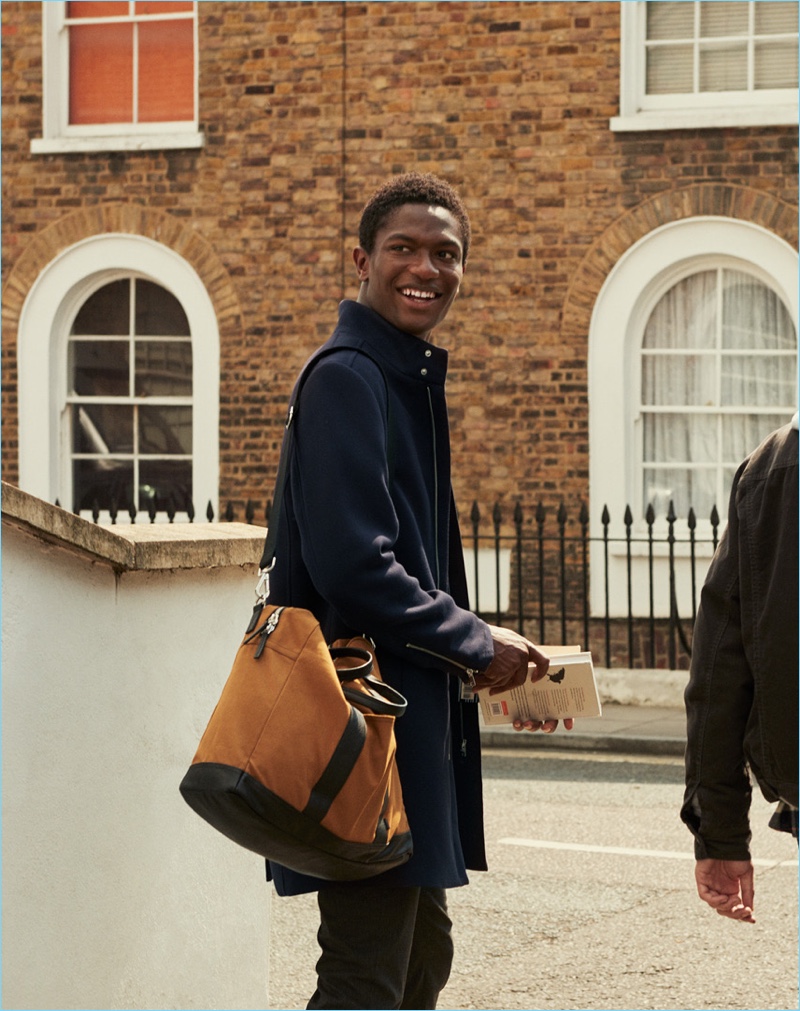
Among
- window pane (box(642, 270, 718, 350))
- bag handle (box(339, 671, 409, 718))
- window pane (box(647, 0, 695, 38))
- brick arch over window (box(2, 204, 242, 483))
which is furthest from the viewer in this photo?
brick arch over window (box(2, 204, 242, 483))

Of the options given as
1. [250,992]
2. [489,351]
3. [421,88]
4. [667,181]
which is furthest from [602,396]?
[250,992]

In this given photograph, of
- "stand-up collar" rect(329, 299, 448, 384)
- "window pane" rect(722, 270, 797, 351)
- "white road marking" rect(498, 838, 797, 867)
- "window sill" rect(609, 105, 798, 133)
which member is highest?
"window sill" rect(609, 105, 798, 133)

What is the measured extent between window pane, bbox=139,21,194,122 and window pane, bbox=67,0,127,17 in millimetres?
283

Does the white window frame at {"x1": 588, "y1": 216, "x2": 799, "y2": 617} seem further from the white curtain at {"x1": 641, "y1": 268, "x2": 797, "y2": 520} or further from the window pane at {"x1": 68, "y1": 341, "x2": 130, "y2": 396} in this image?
the window pane at {"x1": 68, "y1": 341, "x2": 130, "y2": 396}

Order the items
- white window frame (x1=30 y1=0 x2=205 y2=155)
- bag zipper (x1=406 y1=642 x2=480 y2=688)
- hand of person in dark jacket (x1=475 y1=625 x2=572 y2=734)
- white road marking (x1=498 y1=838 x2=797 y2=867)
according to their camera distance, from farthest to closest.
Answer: white window frame (x1=30 y1=0 x2=205 y2=155) < white road marking (x1=498 y1=838 x2=797 y2=867) < hand of person in dark jacket (x1=475 y1=625 x2=572 y2=734) < bag zipper (x1=406 y1=642 x2=480 y2=688)

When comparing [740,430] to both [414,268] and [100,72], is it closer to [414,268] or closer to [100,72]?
[100,72]

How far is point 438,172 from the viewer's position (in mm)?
12461

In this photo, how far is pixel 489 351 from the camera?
12.4m

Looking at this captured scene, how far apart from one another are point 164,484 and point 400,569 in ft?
35.6

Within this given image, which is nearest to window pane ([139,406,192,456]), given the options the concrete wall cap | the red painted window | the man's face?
the red painted window

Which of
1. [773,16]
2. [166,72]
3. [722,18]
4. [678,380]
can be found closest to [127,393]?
[166,72]

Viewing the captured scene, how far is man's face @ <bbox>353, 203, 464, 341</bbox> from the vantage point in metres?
3.10

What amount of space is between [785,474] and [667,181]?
32.9ft

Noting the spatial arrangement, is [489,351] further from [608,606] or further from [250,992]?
[250,992]
